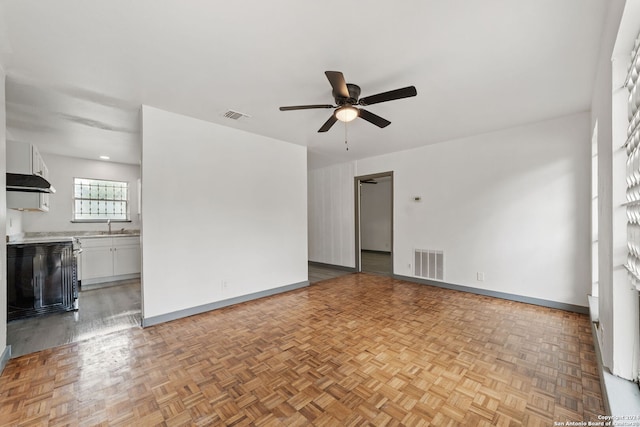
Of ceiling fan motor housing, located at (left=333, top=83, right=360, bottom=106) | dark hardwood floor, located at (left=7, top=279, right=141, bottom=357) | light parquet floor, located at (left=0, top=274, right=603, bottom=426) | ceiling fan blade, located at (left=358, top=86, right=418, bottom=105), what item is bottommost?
dark hardwood floor, located at (left=7, top=279, right=141, bottom=357)

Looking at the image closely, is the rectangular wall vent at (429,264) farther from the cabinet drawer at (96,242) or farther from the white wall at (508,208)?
the cabinet drawer at (96,242)

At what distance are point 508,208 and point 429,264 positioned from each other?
5.07 ft

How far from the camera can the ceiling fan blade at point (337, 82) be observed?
6.25ft

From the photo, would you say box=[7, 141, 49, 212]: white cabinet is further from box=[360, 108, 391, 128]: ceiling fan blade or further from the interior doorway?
the interior doorway

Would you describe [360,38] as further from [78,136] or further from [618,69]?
[78,136]

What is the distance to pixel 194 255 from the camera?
341cm

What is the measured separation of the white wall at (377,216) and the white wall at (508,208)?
11.8 ft

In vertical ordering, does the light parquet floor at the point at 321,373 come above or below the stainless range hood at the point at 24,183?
below

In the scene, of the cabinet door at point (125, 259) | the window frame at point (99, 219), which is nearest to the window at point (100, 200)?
the window frame at point (99, 219)

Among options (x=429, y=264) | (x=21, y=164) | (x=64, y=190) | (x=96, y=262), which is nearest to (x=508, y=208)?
(x=429, y=264)

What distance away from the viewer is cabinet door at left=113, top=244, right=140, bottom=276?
199 inches

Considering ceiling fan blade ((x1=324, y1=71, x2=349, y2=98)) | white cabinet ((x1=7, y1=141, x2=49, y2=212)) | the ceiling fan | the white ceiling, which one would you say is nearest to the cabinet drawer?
white cabinet ((x1=7, y1=141, x2=49, y2=212))

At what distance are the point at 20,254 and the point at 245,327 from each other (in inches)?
117

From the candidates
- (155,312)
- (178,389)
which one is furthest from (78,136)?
(178,389)
